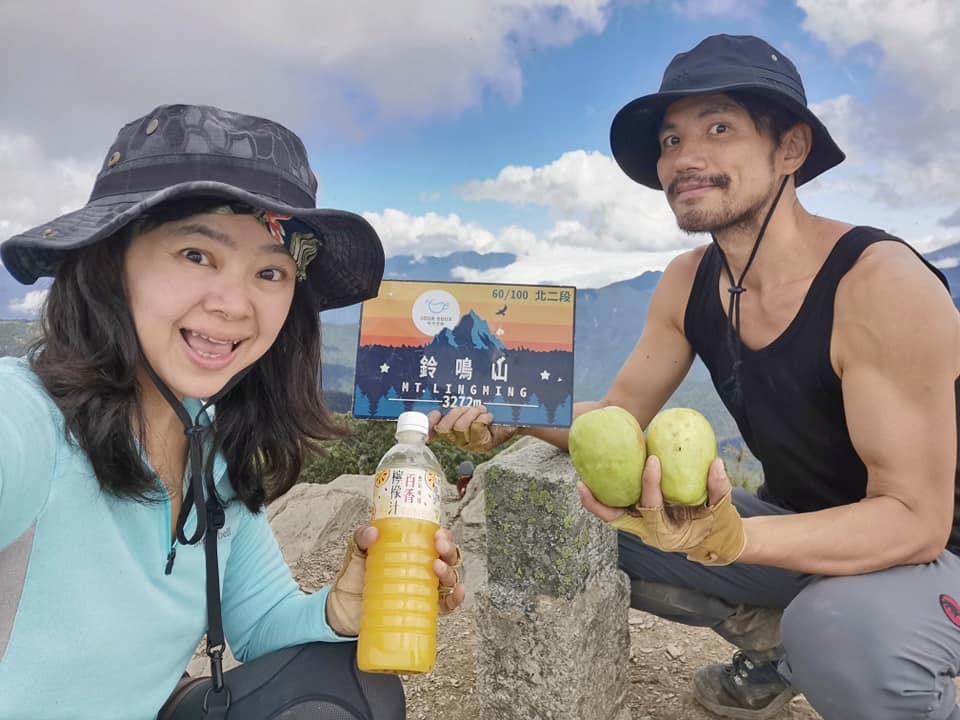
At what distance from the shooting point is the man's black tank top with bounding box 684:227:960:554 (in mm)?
2619

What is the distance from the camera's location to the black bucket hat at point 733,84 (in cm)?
274

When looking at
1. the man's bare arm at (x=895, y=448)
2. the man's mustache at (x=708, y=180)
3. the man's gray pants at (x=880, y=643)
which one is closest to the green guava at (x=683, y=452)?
the man's bare arm at (x=895, y=448)

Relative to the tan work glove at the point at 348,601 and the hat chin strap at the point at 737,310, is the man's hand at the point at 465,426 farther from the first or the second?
the hat chin strap at the point at 737,310

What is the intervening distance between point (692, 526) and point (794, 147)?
73.8 inches

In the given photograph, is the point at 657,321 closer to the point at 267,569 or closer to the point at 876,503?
the point at 876,503

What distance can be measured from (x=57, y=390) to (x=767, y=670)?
10.1ft

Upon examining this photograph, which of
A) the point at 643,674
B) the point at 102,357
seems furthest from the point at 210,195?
the point at 643,674

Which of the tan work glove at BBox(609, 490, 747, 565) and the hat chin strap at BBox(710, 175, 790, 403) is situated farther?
the hat chin strap at BBox(710, 175, 790, 403)

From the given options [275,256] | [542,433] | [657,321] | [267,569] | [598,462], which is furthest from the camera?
[657,321]

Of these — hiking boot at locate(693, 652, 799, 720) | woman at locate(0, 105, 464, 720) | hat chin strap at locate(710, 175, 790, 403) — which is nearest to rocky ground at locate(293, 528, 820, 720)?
hiking boot at locate(693, 652, 799, 720)

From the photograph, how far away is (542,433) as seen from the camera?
9.88ft

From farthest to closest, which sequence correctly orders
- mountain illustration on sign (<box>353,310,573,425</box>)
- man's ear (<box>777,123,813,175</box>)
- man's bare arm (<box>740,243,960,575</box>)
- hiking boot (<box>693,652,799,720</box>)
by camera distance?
hiking boot (<box>693,652,799,720</box>) → man's ear (<box>777,123,813,175</box>) → mountain illustration on sign (<box>353,310,573,425</box>) → man's bare arm (<box>740,243,960,575</box>)

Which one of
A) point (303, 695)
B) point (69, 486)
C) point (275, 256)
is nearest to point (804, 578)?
point (303, 695)

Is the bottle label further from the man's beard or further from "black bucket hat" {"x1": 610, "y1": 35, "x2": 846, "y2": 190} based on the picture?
"black bucket hat" {"x1": 610, "y1": 35, "x2": 846, "y2": 190}
